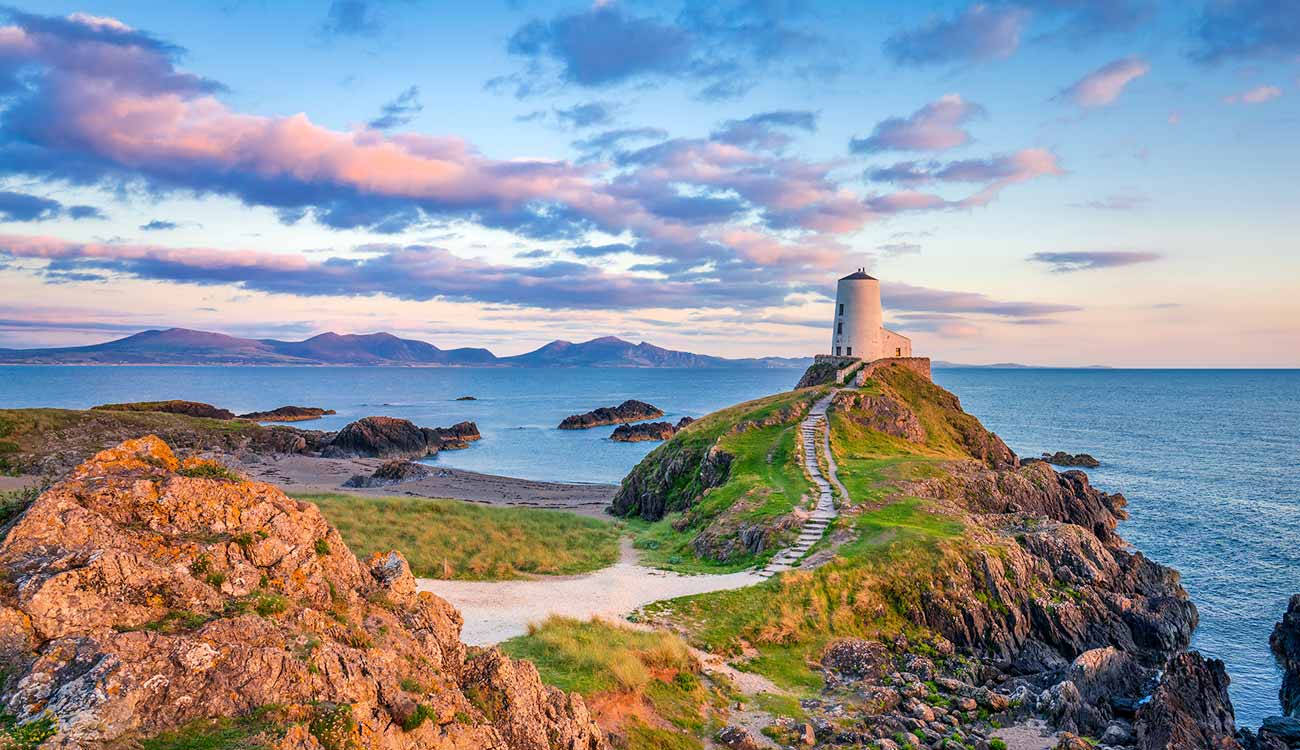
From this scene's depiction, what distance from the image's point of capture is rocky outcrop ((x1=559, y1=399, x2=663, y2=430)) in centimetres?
12544

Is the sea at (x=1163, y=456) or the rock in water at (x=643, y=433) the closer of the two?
the sea at (x=1163, y=456)

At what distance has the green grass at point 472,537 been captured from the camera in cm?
3095

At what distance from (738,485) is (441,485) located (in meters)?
36.4

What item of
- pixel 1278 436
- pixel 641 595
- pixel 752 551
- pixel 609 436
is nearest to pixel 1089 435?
pixel 1278 436

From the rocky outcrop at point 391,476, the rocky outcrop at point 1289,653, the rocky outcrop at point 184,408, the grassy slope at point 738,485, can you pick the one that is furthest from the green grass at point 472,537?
the rocky outcrop at point 184,408

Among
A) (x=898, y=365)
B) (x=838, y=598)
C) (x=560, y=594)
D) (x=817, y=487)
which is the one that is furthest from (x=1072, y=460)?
(x=560, y=594)

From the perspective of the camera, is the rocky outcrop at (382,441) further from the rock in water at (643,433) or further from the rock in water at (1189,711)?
the rock in water at (1189,711)

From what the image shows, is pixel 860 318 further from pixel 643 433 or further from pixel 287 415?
pixel 287 415

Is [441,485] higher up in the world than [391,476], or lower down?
lower down

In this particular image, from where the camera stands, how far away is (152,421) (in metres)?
80.8

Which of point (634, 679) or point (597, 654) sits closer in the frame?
point (634, 679)

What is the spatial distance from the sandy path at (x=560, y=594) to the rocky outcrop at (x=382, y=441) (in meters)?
65.2

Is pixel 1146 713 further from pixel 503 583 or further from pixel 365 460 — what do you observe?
pixel 365 460

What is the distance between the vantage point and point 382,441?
9088 centimetres
